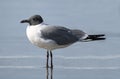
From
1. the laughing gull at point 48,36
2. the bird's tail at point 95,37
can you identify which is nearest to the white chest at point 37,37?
the laughing gull at point 48,36

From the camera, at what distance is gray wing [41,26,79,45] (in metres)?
6.34

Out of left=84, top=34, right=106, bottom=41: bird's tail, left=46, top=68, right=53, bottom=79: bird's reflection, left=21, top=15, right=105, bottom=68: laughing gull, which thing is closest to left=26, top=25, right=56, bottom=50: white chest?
left=21, top=15, right=105, bottom=68: laughing gull

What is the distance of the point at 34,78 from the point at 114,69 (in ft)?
4.34

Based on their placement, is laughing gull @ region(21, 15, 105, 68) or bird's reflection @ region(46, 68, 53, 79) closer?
laughing gull @ region(21, 15, 105, 68)

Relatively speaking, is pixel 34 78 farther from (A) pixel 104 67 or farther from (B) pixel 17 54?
(B) pixel 17 54

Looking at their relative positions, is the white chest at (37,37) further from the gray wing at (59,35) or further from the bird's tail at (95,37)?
the bird's tail at (95,37)

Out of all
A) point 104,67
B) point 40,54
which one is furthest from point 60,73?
point 40,54

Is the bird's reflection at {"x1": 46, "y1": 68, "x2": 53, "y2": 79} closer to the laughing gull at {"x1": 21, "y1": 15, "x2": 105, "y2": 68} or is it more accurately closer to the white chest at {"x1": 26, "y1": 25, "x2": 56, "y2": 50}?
the laughing gull at {"x1": 21, "y1": 15, "x2": 105, "y2": 68}

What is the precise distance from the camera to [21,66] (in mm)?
8836

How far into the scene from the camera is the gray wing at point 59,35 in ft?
20.8

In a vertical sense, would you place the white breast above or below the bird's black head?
below

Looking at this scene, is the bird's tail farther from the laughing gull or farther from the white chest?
the white chest

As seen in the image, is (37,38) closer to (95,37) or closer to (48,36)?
(48,36)

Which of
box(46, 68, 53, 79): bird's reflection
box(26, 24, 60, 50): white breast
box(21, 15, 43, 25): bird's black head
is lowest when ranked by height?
box(46, 68, 53, 79): bird's reflection
